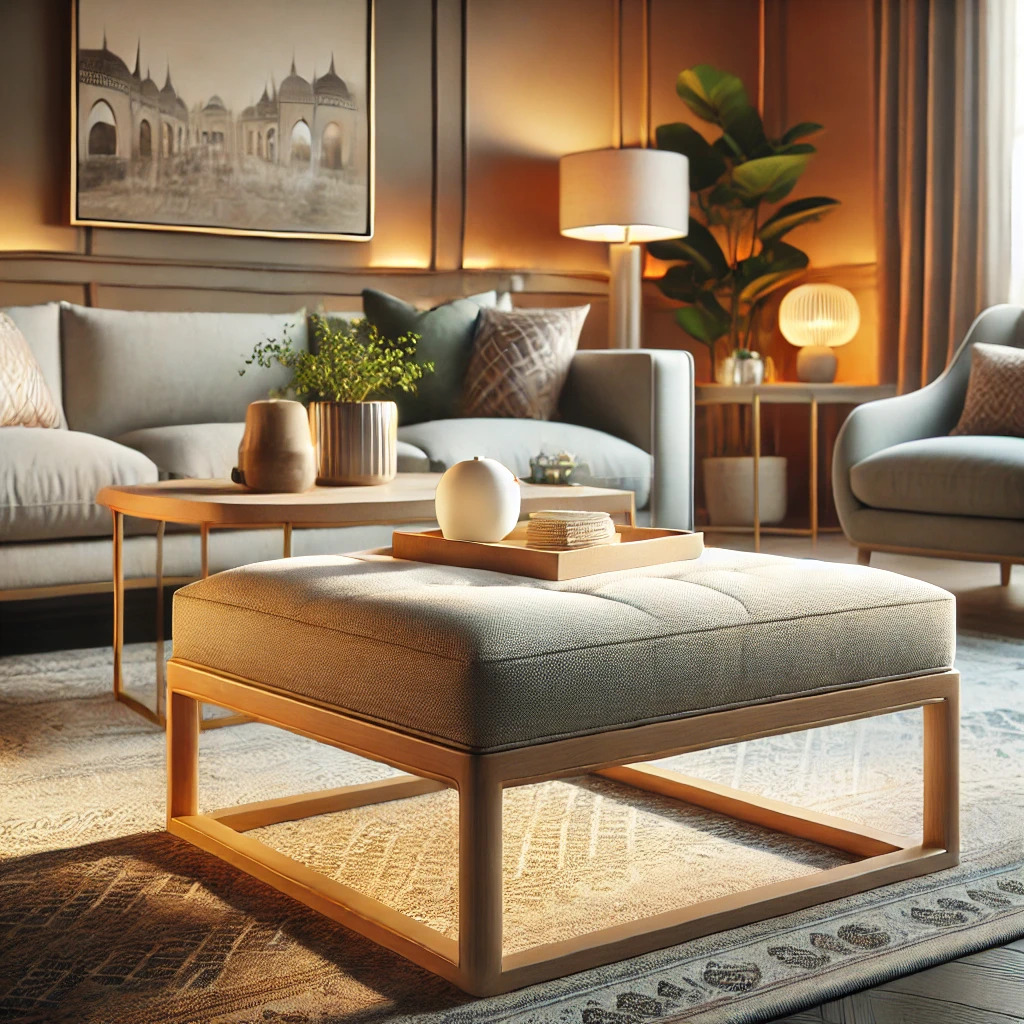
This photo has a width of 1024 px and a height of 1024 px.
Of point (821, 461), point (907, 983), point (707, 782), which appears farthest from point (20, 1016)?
point (821, 461)

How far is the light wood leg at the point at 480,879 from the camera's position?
1248mm

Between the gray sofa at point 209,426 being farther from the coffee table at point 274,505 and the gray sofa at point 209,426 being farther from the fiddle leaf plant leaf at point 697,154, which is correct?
the fiddle leaf plant leaf at point 697,154

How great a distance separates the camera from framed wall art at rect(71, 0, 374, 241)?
423 cm

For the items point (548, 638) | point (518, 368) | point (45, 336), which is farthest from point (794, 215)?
point (548, 638)

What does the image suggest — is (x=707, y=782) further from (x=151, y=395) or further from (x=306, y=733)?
(x=151, y=395)

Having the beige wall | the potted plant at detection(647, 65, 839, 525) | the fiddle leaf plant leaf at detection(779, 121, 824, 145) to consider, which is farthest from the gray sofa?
the fiddle leaf plant leaf at detection(779, 121, 824, 145)

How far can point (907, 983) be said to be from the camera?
131 cm

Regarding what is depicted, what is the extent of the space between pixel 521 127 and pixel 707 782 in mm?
3745

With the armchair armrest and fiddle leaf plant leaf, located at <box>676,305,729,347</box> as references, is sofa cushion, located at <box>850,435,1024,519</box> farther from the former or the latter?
fiddle leaf plant leaf, located at <box>676,305,729,347</box>

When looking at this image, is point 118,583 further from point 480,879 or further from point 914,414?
point 914,414

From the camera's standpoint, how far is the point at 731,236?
546cm

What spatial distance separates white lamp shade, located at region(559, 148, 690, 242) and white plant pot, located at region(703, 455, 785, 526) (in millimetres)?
938

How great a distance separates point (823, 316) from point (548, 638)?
423 centimetres

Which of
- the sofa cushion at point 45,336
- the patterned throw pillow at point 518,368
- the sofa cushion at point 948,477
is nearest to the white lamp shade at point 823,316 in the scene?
the patterned throw pillow at point 518,368
